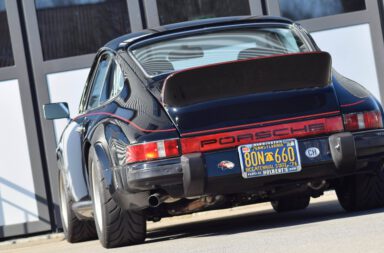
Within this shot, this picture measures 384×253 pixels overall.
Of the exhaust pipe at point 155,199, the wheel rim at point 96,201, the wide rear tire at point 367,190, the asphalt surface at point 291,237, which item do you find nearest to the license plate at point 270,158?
the asphalt surface at point 291,237

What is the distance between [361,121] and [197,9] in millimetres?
6616

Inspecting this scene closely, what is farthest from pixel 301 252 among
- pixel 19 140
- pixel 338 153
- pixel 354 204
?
pixel 19 140

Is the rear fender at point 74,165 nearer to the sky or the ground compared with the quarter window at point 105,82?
nearer to the ground

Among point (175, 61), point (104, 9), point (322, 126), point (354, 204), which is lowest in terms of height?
point (354, 204)

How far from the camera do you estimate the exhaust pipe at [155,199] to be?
6.94m

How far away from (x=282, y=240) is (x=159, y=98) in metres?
1.44

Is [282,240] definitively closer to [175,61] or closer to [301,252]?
[301,252]

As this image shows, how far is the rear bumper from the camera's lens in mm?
6840

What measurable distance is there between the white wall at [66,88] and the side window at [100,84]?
452 centimetres

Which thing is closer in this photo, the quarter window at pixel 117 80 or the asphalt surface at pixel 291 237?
the asphalt surface at pixel 291 237

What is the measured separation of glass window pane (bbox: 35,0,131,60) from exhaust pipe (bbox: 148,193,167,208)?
6643 millimetres

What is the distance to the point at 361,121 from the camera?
7.17m

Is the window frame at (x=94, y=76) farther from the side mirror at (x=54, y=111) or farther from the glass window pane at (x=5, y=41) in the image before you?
the glass window pane at (x=5, y=41)

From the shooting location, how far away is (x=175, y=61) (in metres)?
7.64
